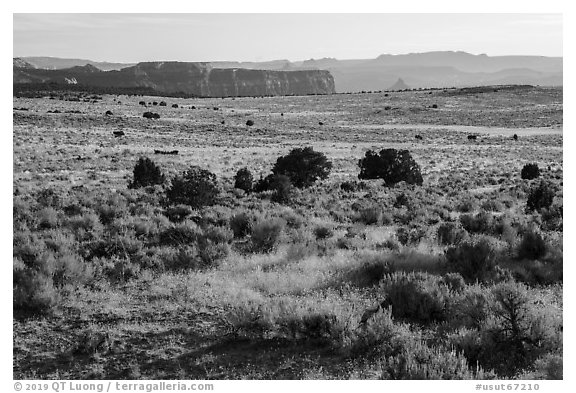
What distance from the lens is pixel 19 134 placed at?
35812mm

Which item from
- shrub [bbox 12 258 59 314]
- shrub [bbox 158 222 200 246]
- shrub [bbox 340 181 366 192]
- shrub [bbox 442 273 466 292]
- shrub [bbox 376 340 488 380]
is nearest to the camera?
shrub [bbox 376 340 488 380]

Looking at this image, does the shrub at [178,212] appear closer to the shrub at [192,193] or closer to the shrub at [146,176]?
the shrub at [192,193]

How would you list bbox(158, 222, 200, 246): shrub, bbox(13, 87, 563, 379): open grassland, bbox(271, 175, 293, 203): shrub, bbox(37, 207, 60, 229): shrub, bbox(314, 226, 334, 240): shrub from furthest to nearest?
1. bbox(271, 175, 293, 203): shrub
2. bbox(37, 207, 60, 229): shrub
3. bbox(314, 226, 334, 240): shrub
4. bbox(158, 222, 200, 246): shrub
5. bbox(13, 87, 563, 379): open grassland

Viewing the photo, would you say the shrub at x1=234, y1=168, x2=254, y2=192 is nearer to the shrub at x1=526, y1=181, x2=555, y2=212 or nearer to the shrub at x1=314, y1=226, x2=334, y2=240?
the shrub at x1=314, y1=226, x2=334, y2=240

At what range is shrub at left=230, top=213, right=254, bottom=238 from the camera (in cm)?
1215

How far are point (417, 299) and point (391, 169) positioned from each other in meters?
17.7

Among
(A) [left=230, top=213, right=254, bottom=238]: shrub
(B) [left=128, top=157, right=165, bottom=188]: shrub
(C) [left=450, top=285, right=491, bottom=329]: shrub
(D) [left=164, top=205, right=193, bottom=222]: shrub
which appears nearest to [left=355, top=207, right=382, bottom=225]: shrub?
(A) [left=230, top=213, right=254, bottom=238]: shrub

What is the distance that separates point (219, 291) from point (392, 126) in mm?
54820

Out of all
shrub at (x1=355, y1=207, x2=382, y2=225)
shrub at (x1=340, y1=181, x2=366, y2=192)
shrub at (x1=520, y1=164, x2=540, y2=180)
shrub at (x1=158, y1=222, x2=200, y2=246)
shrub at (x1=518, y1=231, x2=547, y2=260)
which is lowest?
shrub at (x1=520, y1=164, x2=540, y2=180)

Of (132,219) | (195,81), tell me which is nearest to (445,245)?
(132,219)

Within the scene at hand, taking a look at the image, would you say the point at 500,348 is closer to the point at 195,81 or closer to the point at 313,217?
the point at 313,217

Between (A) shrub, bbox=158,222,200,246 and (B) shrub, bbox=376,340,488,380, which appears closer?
(B) shrub, bbox=376,340,488,380

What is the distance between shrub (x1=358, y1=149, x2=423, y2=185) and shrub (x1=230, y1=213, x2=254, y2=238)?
12.9m

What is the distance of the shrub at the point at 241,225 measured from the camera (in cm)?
1215
